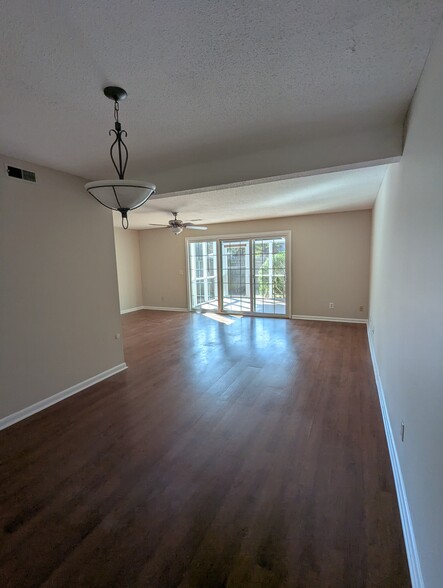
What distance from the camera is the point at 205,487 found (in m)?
1.92

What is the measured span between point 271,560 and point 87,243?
3.40 meters

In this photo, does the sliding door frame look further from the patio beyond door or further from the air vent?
the air vent

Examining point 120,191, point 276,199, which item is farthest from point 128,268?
point 120,191

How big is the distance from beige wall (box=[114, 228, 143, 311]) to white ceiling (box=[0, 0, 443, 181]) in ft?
18.8

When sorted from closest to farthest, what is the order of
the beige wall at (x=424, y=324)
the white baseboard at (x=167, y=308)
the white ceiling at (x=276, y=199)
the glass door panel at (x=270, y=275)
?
the beige wall at (x=424, y=324), the white ceiling at (x=276, y=199), the glass door panel at (x=270, y=275), the white baseboard at (x=167, y=308)

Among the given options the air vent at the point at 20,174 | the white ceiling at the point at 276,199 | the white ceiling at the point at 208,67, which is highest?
the white ceiling at the point at 208,67

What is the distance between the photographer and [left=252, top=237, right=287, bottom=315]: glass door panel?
7.04 metres

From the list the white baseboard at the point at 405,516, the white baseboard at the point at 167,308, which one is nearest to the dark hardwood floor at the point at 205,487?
the white baseboard at the point at 405,516

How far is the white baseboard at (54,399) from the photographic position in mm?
2719

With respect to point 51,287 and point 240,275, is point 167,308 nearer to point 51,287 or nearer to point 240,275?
point 240,275

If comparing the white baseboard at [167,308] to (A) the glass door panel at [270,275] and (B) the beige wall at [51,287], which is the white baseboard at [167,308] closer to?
(A) the glass door panel at [270,275]

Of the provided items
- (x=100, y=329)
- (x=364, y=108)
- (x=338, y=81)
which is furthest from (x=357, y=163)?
(x=100, y=329)

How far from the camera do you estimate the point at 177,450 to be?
2.30 m

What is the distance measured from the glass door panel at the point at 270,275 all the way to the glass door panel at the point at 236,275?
0.74ft
